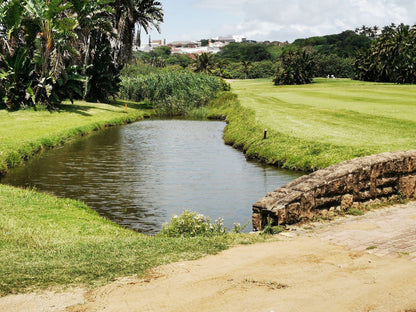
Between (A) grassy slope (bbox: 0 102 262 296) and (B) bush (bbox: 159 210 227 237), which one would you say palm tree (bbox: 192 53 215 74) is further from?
(B) bush (bbox: 159 210 227 237)

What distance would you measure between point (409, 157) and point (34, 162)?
14.9 meters

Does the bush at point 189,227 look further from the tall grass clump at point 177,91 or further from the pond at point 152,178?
the tall grass clump at point 177,91

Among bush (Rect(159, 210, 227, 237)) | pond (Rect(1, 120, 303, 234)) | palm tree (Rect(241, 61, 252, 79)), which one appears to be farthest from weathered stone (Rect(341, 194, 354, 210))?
palm tree (Rect(241, 61, 252, 79))

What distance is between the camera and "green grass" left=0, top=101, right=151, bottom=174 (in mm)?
20830

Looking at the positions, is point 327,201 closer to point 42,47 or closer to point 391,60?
point 42,47

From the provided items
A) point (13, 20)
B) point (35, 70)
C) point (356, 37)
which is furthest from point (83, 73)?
point (356, 37)

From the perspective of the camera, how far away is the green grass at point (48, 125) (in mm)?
20830

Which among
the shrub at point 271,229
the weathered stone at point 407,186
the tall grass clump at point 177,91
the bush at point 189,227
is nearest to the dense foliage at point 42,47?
the tall grass clump at point 177,91

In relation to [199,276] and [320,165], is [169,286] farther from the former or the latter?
[320,165]

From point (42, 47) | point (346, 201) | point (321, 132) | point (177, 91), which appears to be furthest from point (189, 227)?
point (177, 91)

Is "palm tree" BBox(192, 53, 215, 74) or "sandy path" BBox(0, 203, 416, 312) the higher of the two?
"palm tree" BBox(192, 53, 215, 74)

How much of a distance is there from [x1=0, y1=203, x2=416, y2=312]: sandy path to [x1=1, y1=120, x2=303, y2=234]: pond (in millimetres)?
5556

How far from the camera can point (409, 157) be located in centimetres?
1055

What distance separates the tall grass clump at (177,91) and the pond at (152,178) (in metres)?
20.1
